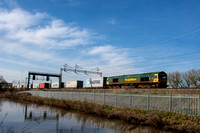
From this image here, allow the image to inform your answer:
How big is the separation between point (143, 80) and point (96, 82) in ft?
54.8

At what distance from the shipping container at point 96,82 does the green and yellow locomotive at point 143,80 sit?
167 inches

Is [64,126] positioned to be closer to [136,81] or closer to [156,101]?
[156,101]

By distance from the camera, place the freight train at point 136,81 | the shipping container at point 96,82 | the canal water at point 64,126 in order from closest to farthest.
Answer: the canal water at point 64,126
the freight train at point 136,81
the shipping container at point 96,82

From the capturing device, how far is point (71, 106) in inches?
794

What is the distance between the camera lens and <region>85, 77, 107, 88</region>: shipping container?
44209mm

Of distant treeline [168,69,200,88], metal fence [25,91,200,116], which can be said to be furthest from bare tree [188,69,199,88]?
metal fence [25,91,200,116]

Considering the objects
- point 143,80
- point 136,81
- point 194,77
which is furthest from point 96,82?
point 194,77

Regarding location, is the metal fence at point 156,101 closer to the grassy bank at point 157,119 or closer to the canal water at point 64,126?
the grassy bank at point 157,119

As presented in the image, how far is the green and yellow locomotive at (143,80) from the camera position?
30.7m

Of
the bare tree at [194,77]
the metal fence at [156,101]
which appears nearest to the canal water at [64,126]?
the metal fence at [156,101]

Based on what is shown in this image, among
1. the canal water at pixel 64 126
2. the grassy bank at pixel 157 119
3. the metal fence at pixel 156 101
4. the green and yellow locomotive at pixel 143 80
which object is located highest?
the green and yellow locomotive at pixel 143 80

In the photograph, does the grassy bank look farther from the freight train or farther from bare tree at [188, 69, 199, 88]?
bare tree at [188, 69, 199, 88]

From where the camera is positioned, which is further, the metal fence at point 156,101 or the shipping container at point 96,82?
the shipping container at point 96,82

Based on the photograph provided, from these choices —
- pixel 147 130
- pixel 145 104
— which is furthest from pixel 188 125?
pixel 145 104
